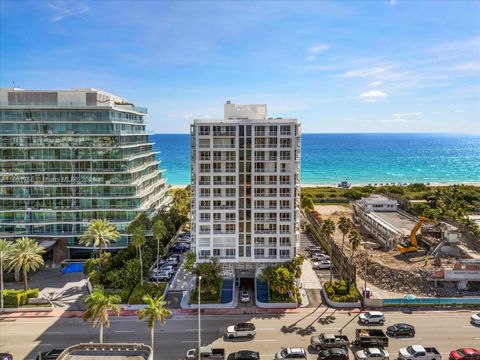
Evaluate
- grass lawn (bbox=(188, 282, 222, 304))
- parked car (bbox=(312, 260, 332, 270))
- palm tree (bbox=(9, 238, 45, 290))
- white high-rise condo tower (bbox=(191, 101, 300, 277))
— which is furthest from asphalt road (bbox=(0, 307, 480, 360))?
parked car (bbox=(312, 260, 332, 270))

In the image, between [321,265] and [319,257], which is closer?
[321,265]

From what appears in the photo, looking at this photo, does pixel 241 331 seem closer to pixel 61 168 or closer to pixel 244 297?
pixel 244 297

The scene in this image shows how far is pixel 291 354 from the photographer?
4347 cm

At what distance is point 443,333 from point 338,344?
1576 centimetres

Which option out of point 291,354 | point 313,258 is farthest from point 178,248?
A: point 291,354

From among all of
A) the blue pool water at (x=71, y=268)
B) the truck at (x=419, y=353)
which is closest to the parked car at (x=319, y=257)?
the truck at (x=419, y=353)

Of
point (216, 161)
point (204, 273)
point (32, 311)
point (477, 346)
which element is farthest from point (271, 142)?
point (32, 311)

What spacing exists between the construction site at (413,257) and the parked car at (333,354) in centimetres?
2192

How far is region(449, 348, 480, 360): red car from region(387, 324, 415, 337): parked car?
5769 millimetres

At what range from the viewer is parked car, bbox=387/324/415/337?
49156 mm

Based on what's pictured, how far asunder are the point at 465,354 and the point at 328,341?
15648 mm

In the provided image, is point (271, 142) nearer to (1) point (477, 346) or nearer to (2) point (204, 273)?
(2) point (204, 273)

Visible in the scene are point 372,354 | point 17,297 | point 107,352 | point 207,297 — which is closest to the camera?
point 107,352

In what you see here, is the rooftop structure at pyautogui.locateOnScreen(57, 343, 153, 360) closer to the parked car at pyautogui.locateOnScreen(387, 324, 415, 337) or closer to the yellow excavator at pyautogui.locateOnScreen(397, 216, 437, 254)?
the parked car at pyautogui.locateOnScreen(387, 324, 415, 337)
